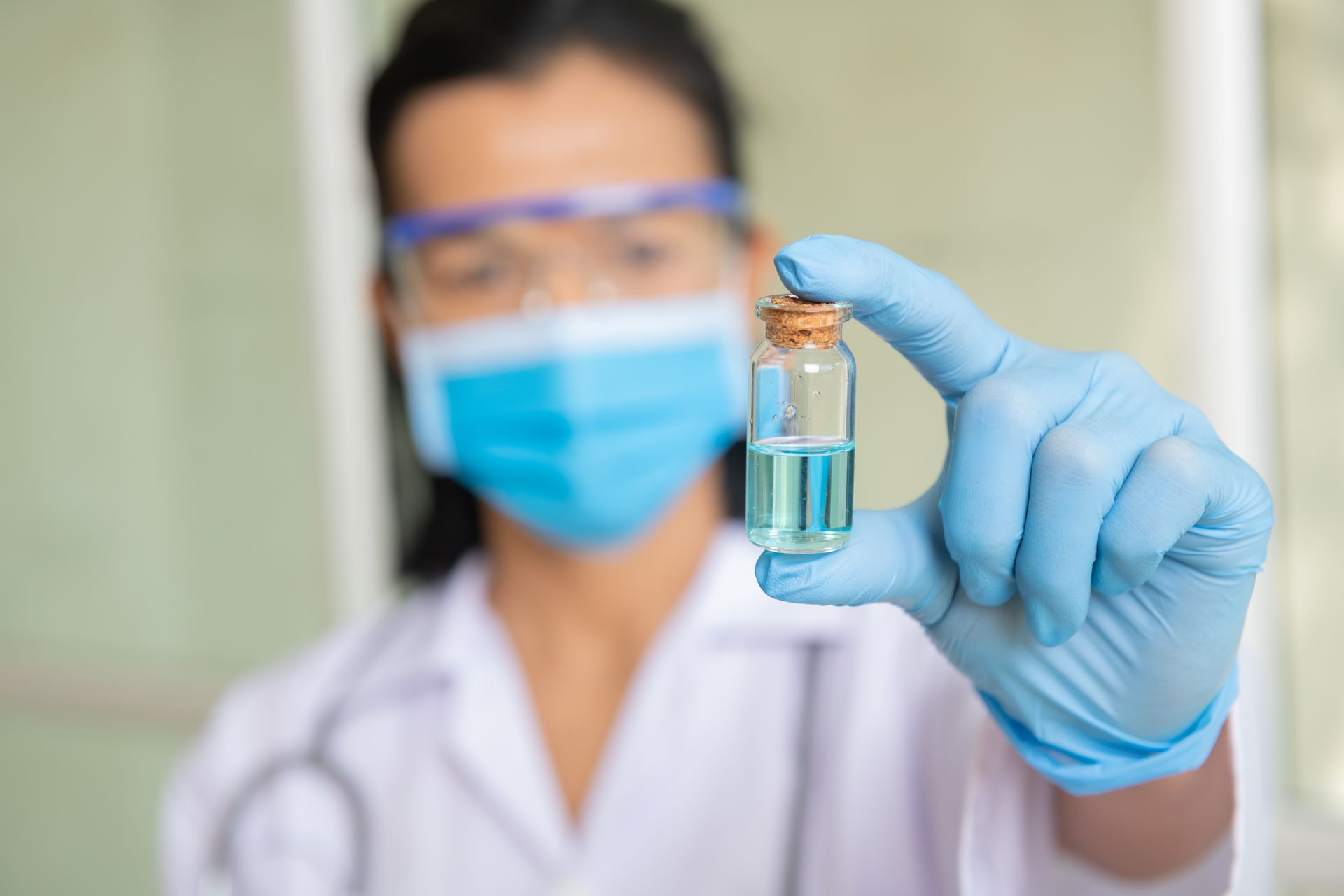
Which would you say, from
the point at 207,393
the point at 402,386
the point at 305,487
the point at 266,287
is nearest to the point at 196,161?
the point at 266,287

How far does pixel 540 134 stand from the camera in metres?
1.44

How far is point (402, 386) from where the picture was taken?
1.79 m

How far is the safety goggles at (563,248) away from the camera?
4.70 feet

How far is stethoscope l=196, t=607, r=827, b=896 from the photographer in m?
1.34

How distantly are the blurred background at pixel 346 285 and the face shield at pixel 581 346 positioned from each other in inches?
19.4

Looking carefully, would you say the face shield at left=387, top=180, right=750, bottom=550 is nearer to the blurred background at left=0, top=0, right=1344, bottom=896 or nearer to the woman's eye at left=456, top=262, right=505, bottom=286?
the woman's eye at left=456, top=262, right=505, bottom=286

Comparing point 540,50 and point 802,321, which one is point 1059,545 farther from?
point 540,50

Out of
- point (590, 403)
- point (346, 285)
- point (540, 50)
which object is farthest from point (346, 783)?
point (346, 285)

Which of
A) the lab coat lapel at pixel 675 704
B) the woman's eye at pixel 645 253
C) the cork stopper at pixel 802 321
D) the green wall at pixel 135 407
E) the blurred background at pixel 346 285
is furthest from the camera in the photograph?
the green wall at pixel 135 407

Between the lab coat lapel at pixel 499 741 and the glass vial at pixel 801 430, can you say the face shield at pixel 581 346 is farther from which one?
the glass vial at pixel 801 430

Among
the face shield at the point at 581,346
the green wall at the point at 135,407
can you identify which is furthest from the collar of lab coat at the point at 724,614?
the green wall at the point at 135,407

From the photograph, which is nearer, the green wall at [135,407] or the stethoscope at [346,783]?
the stethoscope at [346,783]

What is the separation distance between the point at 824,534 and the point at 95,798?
306cm

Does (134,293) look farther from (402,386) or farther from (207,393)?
(402,386)
